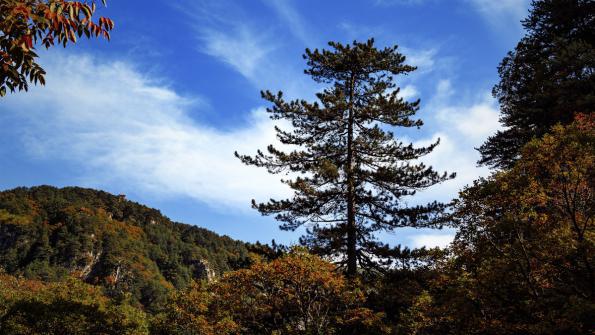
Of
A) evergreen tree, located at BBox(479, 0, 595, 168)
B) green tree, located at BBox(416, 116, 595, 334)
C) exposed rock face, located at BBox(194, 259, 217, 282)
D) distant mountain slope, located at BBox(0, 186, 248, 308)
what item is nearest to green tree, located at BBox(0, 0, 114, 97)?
green tree, located at BBox(416, 116, 595, 334)

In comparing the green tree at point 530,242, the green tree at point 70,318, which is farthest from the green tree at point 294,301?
the green tree at point 70,318

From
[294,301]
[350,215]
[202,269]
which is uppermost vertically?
[202,269]

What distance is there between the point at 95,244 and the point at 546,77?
485 feet

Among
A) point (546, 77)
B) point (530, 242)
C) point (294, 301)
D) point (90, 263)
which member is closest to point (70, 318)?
point (294, 301)

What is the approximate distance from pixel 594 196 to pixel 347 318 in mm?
10510

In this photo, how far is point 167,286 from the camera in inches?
5492

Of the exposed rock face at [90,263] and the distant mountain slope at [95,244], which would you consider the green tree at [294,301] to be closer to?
the distant mountain slope at [95,244]

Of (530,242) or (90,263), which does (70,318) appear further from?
(90,263)

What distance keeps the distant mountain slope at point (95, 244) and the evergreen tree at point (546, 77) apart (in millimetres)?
97625

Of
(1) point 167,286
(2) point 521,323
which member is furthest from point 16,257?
(2) point 521,323

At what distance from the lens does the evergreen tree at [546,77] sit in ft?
75.9

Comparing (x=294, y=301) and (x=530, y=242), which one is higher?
(x=530, y=242)

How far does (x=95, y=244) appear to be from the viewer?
463 feet

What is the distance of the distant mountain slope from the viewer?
12788 cm
